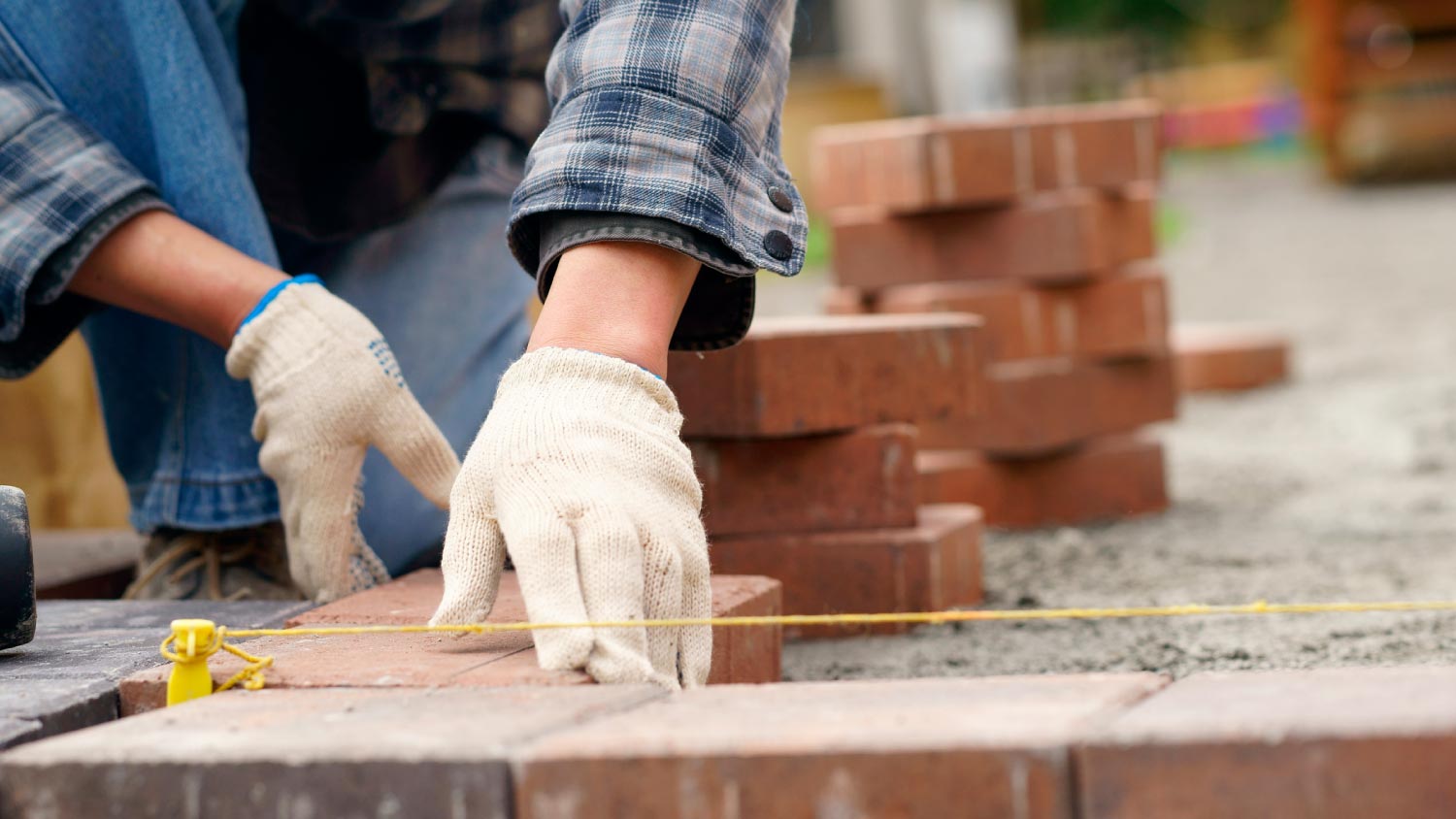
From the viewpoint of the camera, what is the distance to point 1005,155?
371 cm

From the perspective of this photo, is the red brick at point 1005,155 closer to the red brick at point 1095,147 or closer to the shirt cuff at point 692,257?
the red brick at point 1095,147

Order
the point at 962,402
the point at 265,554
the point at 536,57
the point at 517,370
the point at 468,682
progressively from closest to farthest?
1. the point at 468,682
2. the point at 517,370
3. the point at 265,554
4. the point at 536,57
5. the point at 962,402

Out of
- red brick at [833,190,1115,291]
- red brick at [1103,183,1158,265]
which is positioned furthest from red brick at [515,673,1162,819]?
red brick at [1103,183,1158,265]

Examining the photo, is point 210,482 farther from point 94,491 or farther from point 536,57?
point 94,491

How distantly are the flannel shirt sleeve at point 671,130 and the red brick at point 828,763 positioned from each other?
24.5 inches

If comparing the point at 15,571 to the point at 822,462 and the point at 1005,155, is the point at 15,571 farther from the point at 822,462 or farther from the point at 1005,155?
the point at 1005,155

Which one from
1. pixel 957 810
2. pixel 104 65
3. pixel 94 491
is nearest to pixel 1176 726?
pixel 957 810

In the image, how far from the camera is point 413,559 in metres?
2.56

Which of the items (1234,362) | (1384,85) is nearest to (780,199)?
(1234,362)

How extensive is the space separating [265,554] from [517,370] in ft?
3.06

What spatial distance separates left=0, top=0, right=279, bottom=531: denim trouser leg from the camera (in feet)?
7.04

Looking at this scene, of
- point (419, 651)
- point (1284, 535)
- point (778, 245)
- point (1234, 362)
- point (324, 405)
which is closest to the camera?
point (419, 651)

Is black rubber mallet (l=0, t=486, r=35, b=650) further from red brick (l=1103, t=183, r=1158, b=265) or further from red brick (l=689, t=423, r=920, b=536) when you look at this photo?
red brick (l=1103, t=183, r=1158, b=265)

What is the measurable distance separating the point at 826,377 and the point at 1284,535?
124cm
